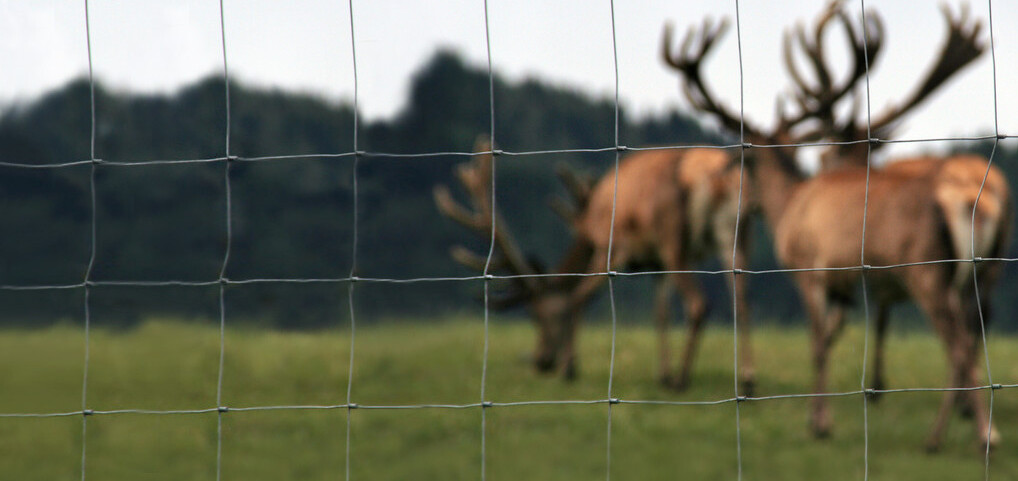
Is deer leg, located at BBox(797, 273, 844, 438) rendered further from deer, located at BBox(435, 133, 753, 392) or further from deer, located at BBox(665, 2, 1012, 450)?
deer, located at BBox(435, 133, 753, 392)

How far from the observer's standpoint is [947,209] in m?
4.12

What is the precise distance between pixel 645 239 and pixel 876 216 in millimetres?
1926

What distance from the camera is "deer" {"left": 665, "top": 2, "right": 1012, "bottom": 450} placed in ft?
13.6

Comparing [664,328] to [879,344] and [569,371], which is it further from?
[879,344]

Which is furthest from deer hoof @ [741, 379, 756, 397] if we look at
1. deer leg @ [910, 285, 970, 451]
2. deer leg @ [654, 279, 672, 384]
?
deer leg @ [910, 285, 970, 451]

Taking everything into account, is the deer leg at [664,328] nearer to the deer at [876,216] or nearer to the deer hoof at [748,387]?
the deer hoof at [748,387]

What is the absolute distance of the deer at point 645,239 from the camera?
5.91m

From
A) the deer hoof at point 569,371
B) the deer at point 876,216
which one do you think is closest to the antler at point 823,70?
the deer at point 876,216

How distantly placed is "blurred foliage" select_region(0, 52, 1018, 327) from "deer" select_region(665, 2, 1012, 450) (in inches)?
99.7

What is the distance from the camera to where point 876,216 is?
172 inches

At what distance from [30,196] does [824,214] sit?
6155 mm

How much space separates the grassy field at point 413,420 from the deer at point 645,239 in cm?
26

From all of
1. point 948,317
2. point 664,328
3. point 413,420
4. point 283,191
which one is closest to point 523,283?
point 664,328

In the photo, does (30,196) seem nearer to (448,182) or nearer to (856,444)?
(448,182)
